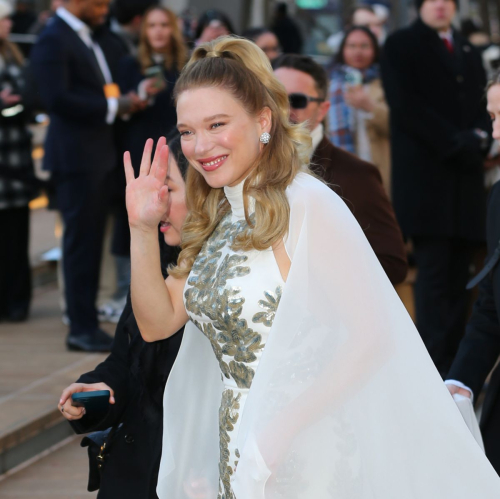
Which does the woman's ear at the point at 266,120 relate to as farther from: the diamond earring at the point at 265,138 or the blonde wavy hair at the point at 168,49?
the blonde wavy hair at the point at 168,49

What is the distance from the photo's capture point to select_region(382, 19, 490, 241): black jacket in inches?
238

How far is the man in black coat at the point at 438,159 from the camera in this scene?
605 centimetres

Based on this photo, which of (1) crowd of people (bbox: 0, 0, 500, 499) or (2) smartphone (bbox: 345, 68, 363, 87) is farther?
(2) smartphone (bbox: 345, 68, 363, 87)

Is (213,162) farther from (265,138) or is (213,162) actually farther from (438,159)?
(438,159)

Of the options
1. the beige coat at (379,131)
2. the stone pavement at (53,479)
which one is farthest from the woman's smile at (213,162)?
the beige coat at (379,131)

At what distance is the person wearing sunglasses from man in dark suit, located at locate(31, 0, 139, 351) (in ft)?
5.17

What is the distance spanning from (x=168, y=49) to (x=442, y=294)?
2.67 m

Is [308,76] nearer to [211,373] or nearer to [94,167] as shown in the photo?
[211,373]

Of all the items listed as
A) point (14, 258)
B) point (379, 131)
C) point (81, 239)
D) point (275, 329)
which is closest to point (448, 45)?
point (379, 131)

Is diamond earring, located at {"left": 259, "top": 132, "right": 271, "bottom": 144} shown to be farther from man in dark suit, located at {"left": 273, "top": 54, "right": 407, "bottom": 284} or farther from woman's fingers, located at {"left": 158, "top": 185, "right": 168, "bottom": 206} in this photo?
man in dark suit, located at {"left": 273, "top": 54, "right": 407, "bottom": 284}

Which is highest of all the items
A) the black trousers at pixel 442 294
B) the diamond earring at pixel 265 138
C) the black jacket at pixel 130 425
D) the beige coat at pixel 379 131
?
the diamond earring at pixel 265 138

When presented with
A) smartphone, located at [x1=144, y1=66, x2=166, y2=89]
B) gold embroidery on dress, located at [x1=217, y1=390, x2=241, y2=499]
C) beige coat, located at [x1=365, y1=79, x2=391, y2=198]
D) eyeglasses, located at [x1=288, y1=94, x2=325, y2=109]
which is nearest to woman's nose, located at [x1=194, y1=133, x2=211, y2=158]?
gold embroidery on dress, located at [x1=217, y1=390, x2=241, y2=499]

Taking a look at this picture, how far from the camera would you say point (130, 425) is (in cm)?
308

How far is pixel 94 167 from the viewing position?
21.0ft
